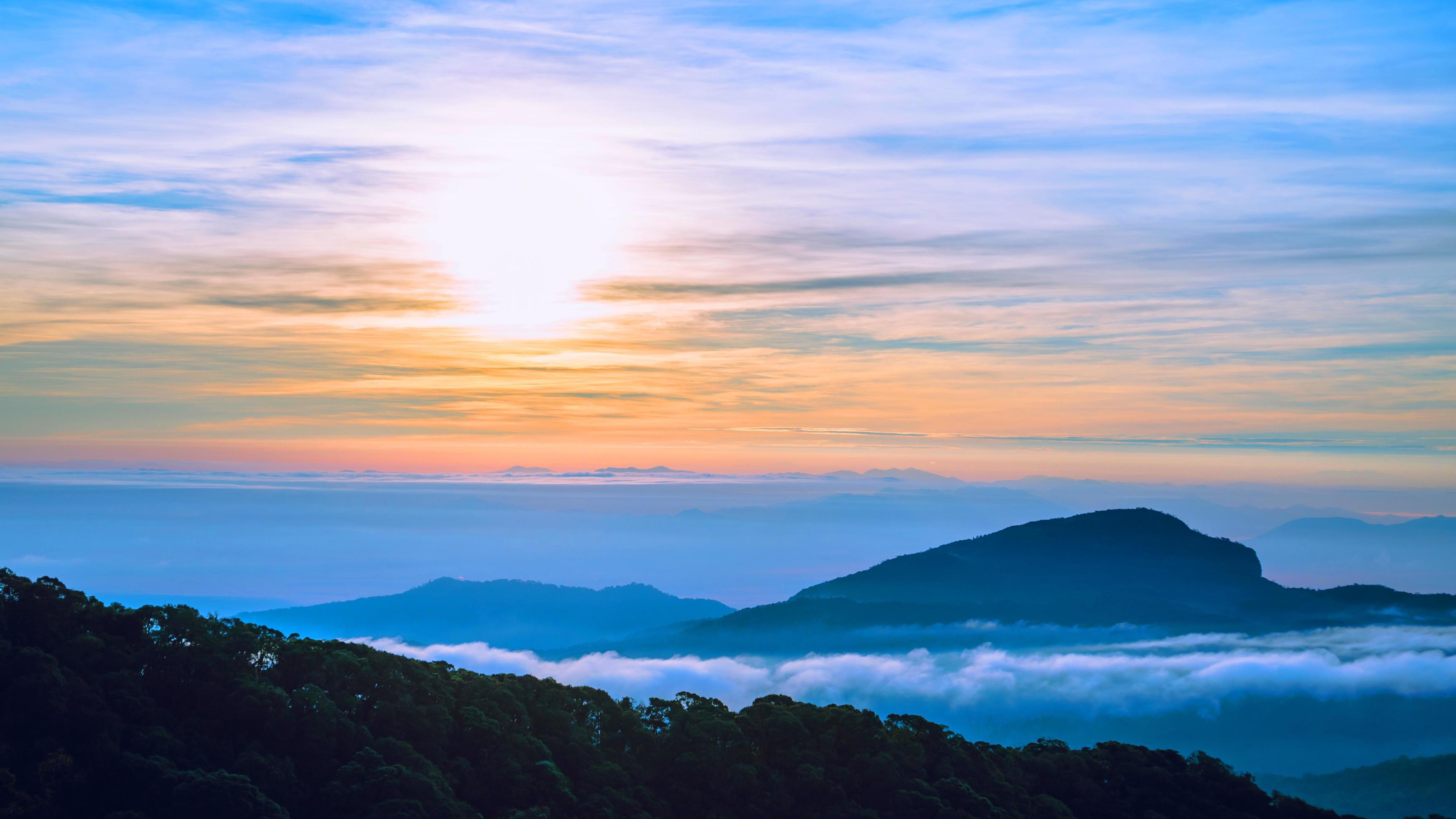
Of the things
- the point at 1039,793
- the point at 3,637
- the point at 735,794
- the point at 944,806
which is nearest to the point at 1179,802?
the point at 1039,793

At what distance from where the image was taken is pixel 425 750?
223 feet

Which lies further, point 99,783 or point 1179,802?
point 1179,802

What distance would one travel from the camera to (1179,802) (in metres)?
81.2

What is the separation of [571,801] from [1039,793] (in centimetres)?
3667

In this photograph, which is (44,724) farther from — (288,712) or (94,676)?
(288,712)

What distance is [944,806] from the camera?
7088 centimetres

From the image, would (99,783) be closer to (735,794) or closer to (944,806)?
(735,794)

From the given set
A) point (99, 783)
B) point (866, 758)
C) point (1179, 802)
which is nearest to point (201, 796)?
point (99, 783)

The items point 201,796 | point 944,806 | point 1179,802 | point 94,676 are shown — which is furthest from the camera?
point 1179,802

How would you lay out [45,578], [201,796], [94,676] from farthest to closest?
[45,578], [94,676], [201,796]

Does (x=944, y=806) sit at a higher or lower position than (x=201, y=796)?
lower

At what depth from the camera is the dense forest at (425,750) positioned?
54.9 meters

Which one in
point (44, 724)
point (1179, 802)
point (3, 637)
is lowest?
point (1179, 802)

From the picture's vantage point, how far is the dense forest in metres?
54.9
